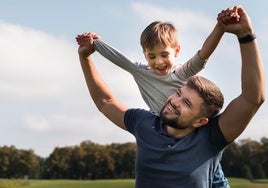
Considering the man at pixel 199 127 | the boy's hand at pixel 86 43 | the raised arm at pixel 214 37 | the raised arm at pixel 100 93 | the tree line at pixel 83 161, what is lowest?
the man at pixel 199 127

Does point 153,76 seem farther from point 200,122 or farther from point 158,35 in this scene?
point 200,122

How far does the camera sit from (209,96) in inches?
149

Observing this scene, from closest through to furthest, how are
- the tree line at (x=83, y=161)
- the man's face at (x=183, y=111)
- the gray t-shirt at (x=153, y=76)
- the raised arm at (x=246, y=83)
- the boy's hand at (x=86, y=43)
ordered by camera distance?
the raised arm at (x=246, y=83) < the man's face at (x=183, y=111) < the gray t-shirt at (x=153, y=76) < the boy's hand at (x=86, y=43) < the tree line at (x=83, y=161)

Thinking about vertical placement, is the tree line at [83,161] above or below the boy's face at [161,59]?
above

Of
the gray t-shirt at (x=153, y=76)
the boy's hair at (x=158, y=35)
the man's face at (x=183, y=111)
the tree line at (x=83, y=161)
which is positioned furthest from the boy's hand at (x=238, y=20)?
the tree line at (x=83, y=161)

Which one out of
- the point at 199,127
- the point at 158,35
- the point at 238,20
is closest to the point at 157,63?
the point at 158,35

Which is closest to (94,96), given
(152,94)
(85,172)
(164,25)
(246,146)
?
(152,94)

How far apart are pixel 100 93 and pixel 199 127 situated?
41.7 inches

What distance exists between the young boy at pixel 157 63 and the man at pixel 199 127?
59 centimetres

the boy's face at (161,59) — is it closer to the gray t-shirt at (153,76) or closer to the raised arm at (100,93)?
the gray t-shirt at (153,76)

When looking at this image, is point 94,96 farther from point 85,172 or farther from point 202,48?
point 85,172

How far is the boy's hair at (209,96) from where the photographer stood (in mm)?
3805

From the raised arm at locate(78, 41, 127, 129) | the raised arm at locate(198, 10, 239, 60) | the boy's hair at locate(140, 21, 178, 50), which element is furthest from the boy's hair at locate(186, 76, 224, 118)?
the boy's hair at locate(140, 21, 178, 50)

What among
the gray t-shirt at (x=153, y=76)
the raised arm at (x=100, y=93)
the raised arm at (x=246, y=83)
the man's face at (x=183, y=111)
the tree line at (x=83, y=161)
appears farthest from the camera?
the tree line at (x=83, y=161)
